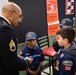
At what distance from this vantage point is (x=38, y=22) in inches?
135

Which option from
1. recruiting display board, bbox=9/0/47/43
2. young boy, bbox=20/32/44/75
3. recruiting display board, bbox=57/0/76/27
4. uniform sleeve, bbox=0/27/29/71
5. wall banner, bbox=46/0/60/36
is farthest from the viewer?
recruiting display board, bbox=57/0/76/27

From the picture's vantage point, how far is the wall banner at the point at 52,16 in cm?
383

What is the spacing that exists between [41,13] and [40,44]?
62 cm

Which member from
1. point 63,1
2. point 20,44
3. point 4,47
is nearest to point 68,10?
point 63,1

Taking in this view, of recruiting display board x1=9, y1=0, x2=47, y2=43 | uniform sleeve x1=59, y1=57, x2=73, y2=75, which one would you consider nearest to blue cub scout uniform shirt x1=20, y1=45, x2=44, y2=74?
recruiting display board x1=9, y1=0, x2=47, y2=43

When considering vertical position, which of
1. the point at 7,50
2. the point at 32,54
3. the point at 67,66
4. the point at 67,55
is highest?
the point at 7,50

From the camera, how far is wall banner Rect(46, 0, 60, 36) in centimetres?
383

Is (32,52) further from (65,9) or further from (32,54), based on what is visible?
(65,9)

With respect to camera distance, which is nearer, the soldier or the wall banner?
the soldier

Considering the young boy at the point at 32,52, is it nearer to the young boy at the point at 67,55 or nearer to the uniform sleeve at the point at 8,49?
the young boy at the point at 67,55

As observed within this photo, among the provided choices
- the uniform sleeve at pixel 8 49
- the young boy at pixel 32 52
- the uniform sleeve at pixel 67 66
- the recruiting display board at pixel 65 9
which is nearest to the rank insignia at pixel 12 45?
the uniform sleeve at pixel 8 49

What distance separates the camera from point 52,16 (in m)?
3.97

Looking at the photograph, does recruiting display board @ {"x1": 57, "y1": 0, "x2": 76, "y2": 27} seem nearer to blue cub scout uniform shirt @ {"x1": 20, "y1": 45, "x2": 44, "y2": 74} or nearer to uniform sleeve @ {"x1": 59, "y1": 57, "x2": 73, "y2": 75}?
blue cub scout uniform shirt @ {"x1": 20, "y1": 45, "x2": 44, "y2": 74}

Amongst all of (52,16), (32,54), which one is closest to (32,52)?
(32,54)
